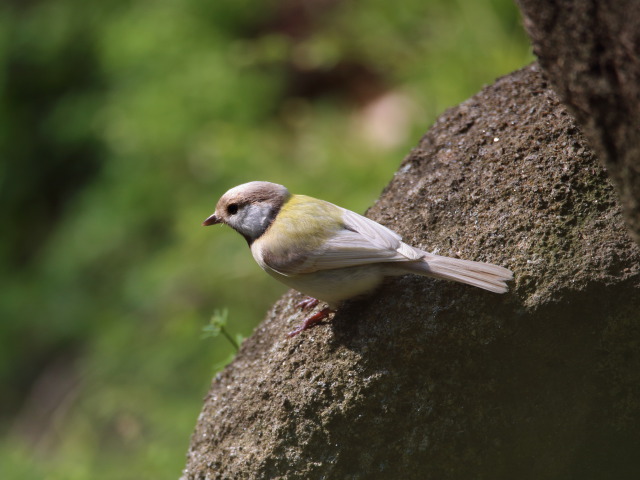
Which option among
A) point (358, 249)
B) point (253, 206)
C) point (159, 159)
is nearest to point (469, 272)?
point (358, 249)

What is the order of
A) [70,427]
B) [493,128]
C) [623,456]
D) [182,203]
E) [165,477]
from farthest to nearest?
1. [182,203]
2. [70,427]
3. [165,477]
4. [493,128]
5. [623,456]

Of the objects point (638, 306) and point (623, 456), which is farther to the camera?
point (623, 456)

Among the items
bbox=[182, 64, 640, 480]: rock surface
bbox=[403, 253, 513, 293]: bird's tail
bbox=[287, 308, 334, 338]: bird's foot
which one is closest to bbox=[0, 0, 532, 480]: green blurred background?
bbox=[287, 308, 334, 338]: bird's foot

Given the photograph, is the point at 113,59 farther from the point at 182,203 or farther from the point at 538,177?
the point at 538,177

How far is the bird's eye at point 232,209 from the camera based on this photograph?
3.09 meters

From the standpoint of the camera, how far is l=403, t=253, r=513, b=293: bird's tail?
2.36 meters

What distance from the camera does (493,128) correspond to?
114 inches

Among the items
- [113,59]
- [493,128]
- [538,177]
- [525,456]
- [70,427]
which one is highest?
[113,59]

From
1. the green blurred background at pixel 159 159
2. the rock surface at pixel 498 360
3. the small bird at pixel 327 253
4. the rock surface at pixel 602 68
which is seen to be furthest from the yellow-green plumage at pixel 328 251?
the green blurred background at pixel 159 159

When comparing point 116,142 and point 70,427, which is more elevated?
point 116,142

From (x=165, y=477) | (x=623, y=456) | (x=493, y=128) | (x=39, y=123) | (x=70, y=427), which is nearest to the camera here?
(x=623, y=456)

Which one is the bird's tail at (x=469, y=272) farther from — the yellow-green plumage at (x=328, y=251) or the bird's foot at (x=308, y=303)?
the bird's foot at (x=308, y=303)

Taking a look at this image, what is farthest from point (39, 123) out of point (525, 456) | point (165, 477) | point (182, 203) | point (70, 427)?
point (525, 456)

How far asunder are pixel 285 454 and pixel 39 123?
6.72m
